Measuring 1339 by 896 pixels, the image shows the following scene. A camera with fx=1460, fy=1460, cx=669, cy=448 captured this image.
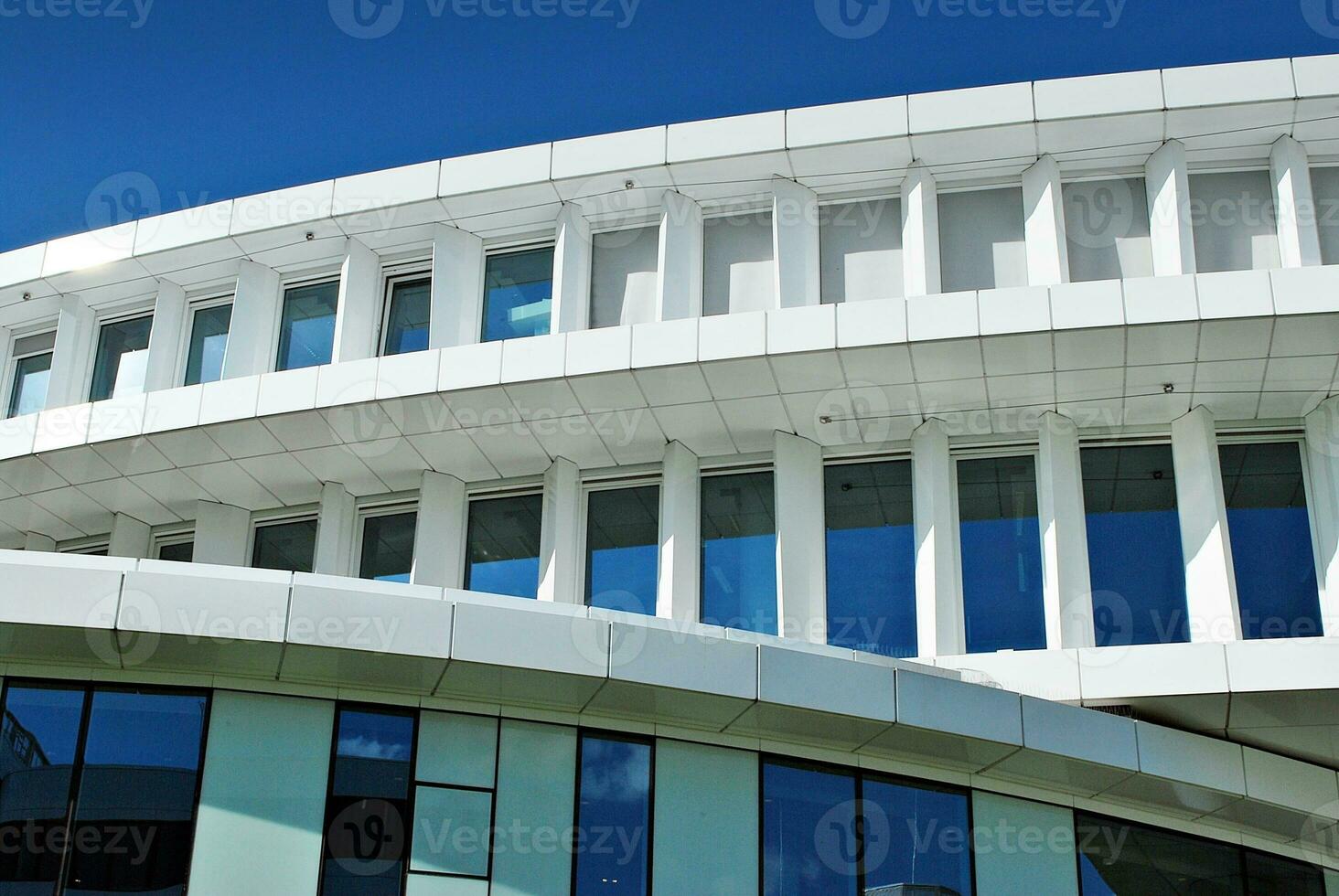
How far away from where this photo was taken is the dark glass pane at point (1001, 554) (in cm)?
1677

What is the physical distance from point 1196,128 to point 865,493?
19.1ft

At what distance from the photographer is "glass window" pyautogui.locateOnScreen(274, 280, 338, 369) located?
66.0ft

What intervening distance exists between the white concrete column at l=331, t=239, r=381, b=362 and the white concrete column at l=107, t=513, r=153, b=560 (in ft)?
13.2

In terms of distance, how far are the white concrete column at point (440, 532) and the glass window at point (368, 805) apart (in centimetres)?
497

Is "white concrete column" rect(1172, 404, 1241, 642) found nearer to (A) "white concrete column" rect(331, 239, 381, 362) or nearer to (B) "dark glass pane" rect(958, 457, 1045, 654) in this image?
(B) "dark glass pane" rect(958, 457, 1045, 654)

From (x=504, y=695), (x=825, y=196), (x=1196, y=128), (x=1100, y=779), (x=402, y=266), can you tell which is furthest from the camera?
(x=402, y=266)

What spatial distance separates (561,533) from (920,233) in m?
5.82

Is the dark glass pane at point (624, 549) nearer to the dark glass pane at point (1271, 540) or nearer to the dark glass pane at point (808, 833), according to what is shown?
the dark glass pane at point (808, 833)

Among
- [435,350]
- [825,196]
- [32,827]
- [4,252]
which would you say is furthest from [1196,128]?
[4,252]

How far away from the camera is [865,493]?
17938 mm

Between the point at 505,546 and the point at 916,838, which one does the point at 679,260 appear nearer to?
the point at 505,546

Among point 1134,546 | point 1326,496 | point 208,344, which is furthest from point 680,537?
point 208,344

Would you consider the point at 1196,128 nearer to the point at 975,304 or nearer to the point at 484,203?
the point at 975,304

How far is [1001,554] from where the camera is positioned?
17.2m
